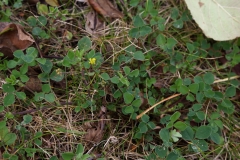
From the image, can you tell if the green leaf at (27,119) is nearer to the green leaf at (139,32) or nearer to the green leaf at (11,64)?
the green leaf at (11,64)

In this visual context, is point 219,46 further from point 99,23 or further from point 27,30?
Result: point 27,30

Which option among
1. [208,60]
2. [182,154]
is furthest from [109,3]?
[182,154]

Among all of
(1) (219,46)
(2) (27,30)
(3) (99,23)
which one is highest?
(2) (27,30)

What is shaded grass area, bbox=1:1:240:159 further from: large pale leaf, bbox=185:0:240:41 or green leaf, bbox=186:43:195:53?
large pale leaf, bbox=185:0:240:41

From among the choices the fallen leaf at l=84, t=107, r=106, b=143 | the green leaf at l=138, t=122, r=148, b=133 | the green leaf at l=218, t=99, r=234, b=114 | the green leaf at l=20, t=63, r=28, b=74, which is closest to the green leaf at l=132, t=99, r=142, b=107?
the green leaf at l=138, t=122, r=148, b=133

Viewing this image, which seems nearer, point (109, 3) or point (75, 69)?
point (75, 69)

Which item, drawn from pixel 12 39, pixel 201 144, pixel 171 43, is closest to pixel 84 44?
pixel 12 39

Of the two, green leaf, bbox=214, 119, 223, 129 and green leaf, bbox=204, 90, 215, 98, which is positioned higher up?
green leaf, bbox=204, 90, 215, 98
